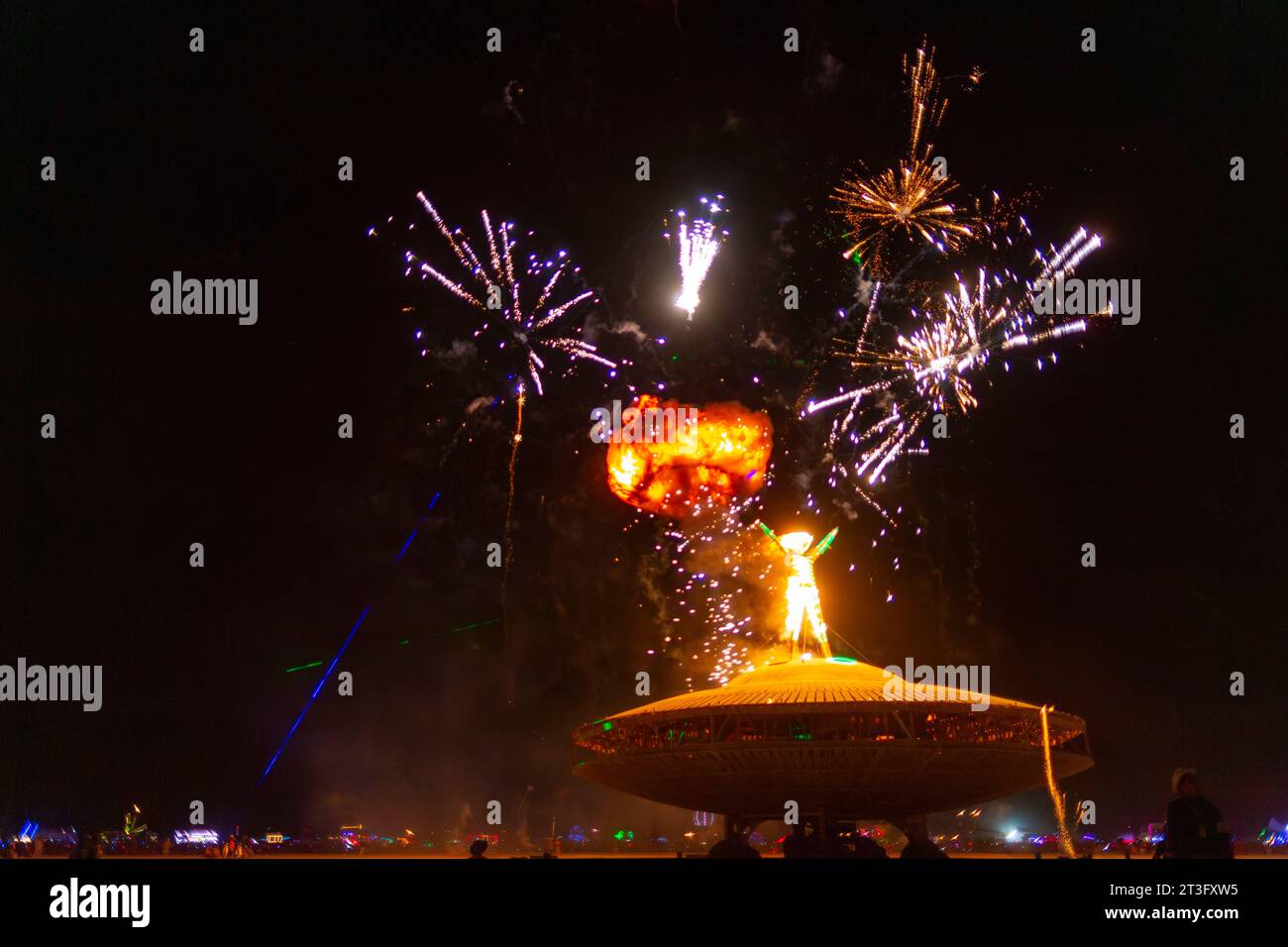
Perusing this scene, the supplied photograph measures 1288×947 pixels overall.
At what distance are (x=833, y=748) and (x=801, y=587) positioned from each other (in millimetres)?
11787

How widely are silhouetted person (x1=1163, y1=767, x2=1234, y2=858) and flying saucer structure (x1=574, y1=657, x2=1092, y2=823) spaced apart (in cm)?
2210

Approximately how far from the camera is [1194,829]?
12391 mm

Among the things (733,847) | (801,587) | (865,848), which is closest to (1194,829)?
(865,848)

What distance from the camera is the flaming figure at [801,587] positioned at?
45.6m

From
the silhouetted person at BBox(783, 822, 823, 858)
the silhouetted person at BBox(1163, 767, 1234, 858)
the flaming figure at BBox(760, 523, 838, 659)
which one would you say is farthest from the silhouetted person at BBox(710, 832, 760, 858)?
the silhouetted person at BBox(1163, 767, 1234, 858)

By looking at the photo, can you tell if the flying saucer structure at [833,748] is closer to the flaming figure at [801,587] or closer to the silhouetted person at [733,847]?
the silhouetted person at [733,847]

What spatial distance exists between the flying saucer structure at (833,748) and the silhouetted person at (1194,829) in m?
22.1

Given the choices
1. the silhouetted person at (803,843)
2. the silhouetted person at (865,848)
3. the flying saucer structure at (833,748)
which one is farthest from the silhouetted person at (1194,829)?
the silhouetted person at (865,848)

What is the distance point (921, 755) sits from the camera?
35.6 meters

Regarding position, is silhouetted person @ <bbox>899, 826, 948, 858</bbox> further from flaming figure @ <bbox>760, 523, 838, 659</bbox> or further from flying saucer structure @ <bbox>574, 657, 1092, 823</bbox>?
flaming figure @ <bbox>760, 523, 838, 659</bbox>

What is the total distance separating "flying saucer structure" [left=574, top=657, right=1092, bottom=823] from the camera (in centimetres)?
3550
